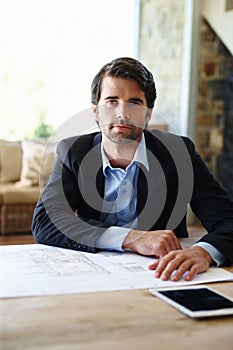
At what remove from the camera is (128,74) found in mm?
1698

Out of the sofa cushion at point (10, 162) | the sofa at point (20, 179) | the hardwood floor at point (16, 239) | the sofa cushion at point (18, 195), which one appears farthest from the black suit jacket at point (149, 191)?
the sofa cushion at point (10, 162)

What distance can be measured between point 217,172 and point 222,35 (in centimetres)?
140

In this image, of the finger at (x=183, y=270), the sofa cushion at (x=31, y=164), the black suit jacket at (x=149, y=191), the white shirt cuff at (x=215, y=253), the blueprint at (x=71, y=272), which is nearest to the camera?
the blueprint at (x=71, y=272)

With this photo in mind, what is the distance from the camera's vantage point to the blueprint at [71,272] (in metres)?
1.10

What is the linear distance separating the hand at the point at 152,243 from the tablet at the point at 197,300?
252 millimetres

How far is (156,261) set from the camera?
130 cm

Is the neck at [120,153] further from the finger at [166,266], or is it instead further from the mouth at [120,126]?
the finger at [166,266]

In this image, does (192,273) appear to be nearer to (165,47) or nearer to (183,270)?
(183,270)

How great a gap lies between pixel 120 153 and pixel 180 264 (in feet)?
1.93

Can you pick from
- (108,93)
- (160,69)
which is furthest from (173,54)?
(108,93)

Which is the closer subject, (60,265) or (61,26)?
(60,265)

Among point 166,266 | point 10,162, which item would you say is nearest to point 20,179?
point 10,162

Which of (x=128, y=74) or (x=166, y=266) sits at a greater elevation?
(x=128, y=74)

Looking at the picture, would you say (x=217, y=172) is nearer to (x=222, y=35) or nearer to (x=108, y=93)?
(x=222, y=35)
